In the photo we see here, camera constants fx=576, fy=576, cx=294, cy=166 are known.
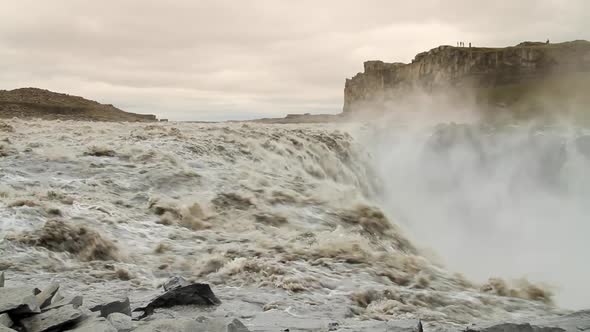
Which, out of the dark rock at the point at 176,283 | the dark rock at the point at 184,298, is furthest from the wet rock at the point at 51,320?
the dark rock at the point at 176,283

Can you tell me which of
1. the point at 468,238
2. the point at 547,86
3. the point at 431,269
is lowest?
the point at 468,238

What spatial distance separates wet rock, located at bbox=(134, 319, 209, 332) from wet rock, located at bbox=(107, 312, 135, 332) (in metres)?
0.32

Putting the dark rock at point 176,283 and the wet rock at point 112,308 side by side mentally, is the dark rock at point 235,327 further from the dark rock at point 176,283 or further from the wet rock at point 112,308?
the dark rock at point 176,283

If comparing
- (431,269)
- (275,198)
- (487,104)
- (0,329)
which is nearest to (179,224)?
(275,198)

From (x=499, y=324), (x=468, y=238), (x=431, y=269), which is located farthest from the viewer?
(x=468, y=238)

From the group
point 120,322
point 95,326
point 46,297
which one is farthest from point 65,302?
point 95,326

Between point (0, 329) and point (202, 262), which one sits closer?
point (0, 329)

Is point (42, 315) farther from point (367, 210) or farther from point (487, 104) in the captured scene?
point (487, 104)

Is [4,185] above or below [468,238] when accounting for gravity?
above

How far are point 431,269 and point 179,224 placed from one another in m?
4.18

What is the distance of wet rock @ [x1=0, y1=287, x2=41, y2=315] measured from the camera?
439 centimetres

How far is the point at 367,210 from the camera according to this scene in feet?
39.9

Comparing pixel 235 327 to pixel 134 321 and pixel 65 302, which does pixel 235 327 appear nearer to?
pixel 134 321

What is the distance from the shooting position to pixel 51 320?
4422 millimetres
